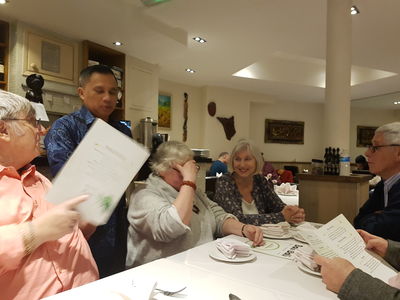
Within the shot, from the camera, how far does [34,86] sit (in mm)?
3486

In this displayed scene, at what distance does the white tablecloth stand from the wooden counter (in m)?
1.75

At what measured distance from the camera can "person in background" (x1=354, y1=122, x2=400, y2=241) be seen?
67.4 inches

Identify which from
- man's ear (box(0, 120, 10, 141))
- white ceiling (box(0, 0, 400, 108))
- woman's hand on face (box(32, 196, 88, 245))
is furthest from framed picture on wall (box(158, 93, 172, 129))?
woman's hand on face (box(32, 196, 88, 245))

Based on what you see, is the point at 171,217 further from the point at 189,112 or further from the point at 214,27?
the point at 189,112

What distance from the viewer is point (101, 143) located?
97 centimetres

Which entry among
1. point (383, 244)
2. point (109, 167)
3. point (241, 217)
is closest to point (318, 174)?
point (241, 217)

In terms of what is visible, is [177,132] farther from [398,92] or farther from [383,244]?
[383,244]

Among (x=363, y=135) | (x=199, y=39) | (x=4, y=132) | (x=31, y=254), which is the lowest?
(x=31, y=254)

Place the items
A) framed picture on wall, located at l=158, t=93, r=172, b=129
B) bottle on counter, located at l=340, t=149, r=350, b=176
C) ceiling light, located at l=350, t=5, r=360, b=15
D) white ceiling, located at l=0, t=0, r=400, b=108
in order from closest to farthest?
bottle on counter, located at l=340, t=149, r=350, b=176 → white ceiling, located at l=0, t=0, r=400, b=108 → ceiling light, located at l=350, t=5, r=360, b=15 → framed picture on wall, located at l=158, t=93, r=172, b=129

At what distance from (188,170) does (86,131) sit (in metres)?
0.55

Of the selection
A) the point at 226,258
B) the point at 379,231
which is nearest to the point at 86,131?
the point at 226,258

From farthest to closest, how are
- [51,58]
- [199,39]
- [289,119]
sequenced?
[289,119] < [199,39] < [51,58]

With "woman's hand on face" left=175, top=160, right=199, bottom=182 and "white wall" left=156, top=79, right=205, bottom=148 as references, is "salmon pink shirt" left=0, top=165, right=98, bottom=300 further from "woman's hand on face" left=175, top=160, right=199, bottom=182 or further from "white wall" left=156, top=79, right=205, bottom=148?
"white wall" left=156, top=79, right=205, bottom=148

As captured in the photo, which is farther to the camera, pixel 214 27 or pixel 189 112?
pixel 189 112
